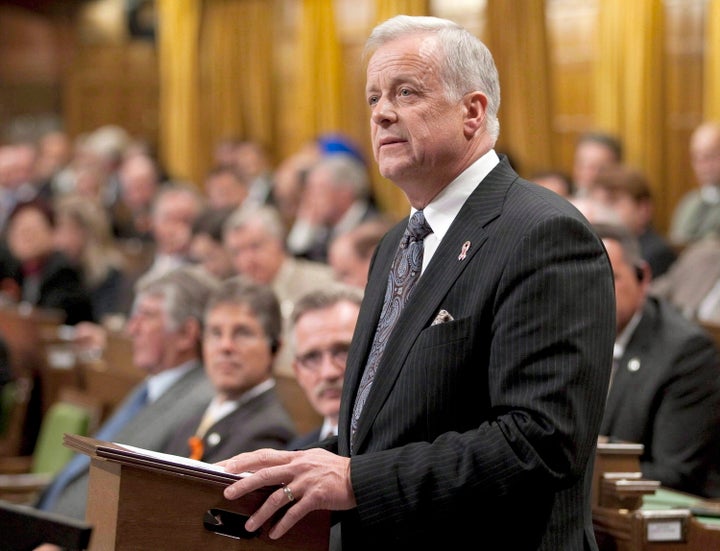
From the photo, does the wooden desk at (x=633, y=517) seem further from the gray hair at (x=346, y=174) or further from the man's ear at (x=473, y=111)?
the gray hair at (x=346, y=174)

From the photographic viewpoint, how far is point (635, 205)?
659 centimetres

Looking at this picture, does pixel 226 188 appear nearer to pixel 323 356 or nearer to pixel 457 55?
pixel 323 356

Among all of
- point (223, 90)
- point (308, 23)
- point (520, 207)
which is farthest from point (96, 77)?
point (520, 207)

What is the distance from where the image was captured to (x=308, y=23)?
1104 centimetres

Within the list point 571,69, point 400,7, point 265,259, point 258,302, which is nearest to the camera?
point 258,302

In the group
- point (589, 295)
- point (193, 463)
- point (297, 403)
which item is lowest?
point (297, 403)

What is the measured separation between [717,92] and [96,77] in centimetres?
960

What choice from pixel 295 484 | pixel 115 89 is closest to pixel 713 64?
pixel 295 484

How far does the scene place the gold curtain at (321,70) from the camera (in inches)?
430

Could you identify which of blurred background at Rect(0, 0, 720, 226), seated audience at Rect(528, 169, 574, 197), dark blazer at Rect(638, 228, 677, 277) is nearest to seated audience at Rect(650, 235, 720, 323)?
dark blazer at Rect(638, 228, 677, 277)

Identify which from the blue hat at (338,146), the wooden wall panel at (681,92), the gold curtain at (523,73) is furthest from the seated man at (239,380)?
the wooden wall panel at (681,92)

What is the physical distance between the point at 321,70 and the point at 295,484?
9.39m

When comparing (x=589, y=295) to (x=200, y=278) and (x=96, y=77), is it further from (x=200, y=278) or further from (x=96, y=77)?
(x=96, y=77)

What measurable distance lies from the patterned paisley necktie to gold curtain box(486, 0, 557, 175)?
20.5 feet
